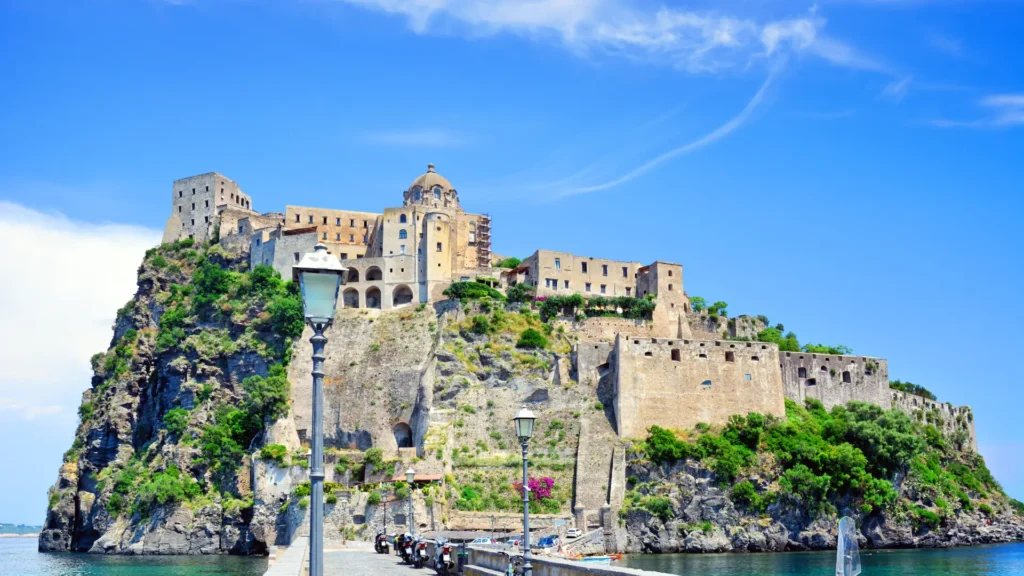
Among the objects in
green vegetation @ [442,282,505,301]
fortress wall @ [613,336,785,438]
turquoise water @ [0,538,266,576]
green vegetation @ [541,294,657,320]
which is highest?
green vegetation @ [442,282,505,301]

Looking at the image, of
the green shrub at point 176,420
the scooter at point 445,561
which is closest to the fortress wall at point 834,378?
the green shrub at point 176,420

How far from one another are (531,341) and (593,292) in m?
10.3

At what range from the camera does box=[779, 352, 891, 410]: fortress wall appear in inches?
2963

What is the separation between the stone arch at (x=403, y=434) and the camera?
71688mm

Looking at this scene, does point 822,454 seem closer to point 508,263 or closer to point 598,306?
point 598,306

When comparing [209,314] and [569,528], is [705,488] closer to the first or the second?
[569,528]

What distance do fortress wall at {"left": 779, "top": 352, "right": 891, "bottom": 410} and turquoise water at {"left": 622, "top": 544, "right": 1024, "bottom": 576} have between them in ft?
42.9

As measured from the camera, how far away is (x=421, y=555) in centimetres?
3650

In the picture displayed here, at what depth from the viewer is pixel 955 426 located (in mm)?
84938

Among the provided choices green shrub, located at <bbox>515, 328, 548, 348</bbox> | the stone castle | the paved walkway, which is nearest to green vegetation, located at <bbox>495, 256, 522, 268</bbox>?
the stone castle

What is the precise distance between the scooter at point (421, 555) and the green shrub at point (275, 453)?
32025 mm

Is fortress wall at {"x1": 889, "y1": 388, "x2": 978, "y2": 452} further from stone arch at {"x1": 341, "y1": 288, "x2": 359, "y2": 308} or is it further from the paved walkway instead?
the paved walkway

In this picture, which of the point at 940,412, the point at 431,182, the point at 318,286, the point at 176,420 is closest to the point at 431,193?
the point at 431,182

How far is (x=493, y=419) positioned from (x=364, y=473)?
9.46 meters
